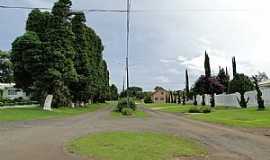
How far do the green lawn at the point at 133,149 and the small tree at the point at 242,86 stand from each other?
47.4 m

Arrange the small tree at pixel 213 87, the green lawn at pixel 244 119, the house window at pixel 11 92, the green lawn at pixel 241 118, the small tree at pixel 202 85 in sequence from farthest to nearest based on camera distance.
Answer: the house window at pixel 11 92
the small tree at pixel 202 85
the small tree at pixel 213 87
the green lawn at pixel 241 118
the green lawn at pixel 244 119

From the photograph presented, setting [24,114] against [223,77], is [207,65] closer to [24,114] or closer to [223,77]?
[223,77]

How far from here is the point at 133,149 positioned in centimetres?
1462

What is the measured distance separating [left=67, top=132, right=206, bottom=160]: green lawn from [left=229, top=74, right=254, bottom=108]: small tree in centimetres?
4745

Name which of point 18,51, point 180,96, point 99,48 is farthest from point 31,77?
point 180,96

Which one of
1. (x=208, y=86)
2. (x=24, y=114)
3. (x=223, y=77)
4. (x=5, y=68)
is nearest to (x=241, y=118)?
(x=24, y=114)

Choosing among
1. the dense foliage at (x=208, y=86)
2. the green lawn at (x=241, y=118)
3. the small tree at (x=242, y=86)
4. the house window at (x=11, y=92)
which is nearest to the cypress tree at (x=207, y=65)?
the dense foliage at (x=208, y=86)

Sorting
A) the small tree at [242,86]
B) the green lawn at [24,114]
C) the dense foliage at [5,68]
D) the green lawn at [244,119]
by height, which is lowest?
the green lawn at [244,119]

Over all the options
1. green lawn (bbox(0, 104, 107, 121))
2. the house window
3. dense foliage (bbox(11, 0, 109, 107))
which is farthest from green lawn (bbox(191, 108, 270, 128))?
the house window

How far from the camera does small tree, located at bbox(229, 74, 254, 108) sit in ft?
208

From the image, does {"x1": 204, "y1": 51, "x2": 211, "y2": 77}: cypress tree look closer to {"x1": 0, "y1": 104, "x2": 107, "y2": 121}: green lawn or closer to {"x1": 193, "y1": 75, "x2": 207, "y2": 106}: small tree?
{"x1": 193, "y1": 75, "x2": 207, "y2": 106}: small tree

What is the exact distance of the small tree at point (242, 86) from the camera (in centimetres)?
6331

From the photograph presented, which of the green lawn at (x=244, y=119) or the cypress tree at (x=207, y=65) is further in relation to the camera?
the cypress tree at (x=207, y=65)

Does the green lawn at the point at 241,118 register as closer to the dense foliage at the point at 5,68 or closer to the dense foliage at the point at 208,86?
the dense foliage at the point at 208,86
